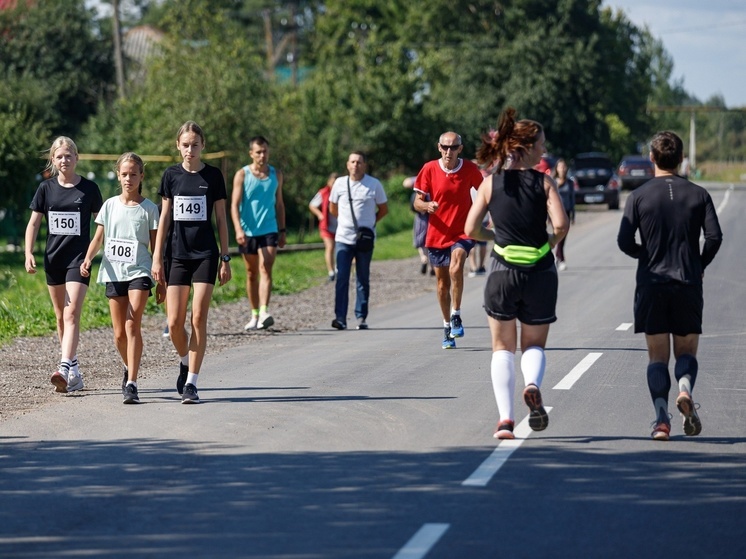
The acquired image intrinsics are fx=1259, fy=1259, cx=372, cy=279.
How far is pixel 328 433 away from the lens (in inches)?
302

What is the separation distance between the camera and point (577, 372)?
10.2 meters

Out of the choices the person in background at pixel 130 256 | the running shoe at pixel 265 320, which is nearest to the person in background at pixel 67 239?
the person in background at pixel 130 256

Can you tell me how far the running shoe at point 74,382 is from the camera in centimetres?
949

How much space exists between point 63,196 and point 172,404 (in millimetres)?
1877

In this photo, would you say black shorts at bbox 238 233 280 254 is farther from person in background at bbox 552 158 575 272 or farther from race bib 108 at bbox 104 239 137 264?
person in background at bbox 552 158 575 272

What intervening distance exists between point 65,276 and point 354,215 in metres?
4.59

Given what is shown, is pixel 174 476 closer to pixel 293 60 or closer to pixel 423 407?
pixel 423 407

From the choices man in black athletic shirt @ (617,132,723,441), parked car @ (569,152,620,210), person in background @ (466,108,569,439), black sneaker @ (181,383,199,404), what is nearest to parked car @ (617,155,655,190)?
parked car @ (569,152,620,210)

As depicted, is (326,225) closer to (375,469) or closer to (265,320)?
(265,320)

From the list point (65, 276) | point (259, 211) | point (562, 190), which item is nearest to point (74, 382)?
point (65, 276)

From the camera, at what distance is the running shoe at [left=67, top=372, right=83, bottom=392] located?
31.1 ft

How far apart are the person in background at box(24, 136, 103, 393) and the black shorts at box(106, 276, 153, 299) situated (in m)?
0.52

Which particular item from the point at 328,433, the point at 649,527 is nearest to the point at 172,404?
the point at 328,433

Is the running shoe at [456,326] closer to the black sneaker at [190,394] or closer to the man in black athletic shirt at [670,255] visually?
the black sneaker at [190,394]
